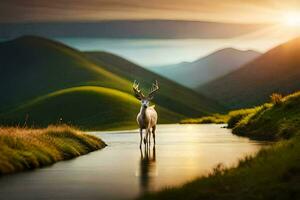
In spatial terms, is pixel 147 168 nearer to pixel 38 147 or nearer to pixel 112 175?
pixel 112 175

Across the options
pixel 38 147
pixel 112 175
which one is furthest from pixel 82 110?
pixel 112 175

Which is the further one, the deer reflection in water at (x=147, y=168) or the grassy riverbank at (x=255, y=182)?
the deer reflection in water at (x=147, y=168)

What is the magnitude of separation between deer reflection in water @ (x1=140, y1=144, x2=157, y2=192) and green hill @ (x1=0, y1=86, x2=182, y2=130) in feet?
298

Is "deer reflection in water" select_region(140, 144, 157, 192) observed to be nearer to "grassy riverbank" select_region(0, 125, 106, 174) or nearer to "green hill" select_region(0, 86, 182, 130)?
"grassy riverbank" select_region(0, 125, 106, 174)

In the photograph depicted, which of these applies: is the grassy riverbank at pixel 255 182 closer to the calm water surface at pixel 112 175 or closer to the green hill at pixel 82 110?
the calm water surface at pixel 112 175

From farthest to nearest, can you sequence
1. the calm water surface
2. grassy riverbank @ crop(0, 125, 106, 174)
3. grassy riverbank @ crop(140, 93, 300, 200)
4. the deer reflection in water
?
grassy riverbank @ crop(0, 125, 106, 174) < the deer reflection in water < the calm water surface < grassy riverbank @ crop(140, 93, 300, 200)

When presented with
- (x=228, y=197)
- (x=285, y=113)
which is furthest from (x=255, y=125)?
(x=228, y=197)

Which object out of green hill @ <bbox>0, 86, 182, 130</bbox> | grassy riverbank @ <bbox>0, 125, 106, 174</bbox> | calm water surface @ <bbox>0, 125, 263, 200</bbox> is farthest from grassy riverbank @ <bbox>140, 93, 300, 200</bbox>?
green hill @ <bbox>0, 86, 182, 130</bbox>

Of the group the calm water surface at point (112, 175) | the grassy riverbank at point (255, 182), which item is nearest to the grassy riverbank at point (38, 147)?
the calm water surface at point (112, 175)

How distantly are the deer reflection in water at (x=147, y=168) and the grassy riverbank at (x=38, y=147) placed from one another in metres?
4.31

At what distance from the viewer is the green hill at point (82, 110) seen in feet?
461

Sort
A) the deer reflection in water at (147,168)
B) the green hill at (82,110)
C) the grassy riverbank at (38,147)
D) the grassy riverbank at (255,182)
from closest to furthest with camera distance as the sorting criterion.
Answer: the grassy riverbank at (255,182), the deer reflection in water at (147,168), the grassy riverbank at (38,147), the green hill at (82,110)

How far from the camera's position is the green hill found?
461 feet

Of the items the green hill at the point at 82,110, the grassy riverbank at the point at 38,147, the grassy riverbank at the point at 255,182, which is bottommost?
the grassy riverbank at the point at 255,182
